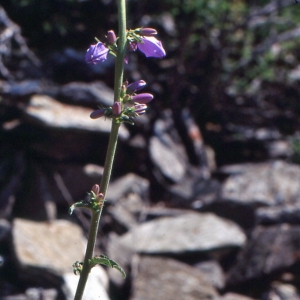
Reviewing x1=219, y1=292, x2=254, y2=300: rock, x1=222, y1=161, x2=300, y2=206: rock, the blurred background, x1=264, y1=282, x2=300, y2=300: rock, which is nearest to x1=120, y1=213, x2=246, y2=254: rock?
the blurred background

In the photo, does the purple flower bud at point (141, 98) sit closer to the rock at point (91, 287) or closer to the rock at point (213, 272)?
the rock at point (91, 287)

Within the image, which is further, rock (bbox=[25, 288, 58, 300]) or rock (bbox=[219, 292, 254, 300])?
rock (bbox=[219, 292, 254, 300])

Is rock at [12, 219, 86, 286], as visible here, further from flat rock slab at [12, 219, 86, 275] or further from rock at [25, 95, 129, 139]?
rock at [25, 95, 129, 139]

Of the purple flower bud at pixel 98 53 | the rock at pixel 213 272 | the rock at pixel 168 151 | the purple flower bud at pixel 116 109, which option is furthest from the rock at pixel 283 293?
the purple flower bud at pixel 98 53

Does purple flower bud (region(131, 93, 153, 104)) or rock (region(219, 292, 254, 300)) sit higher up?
rock (region(219, 292, 254, 300))

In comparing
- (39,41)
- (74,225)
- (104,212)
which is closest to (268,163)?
(104,212)

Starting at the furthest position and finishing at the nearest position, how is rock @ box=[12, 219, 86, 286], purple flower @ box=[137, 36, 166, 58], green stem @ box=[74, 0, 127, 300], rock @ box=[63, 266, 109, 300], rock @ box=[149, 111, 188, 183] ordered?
rock @ box=[149, 111, 188, 183]
rock @ box=[12, 219, 86, 286]
rock @ box=[63, 266, 109, 300]
purple flower @ box=[137, 36, 166, 58]
green stem @ box=[74, 0, 127, 300]
